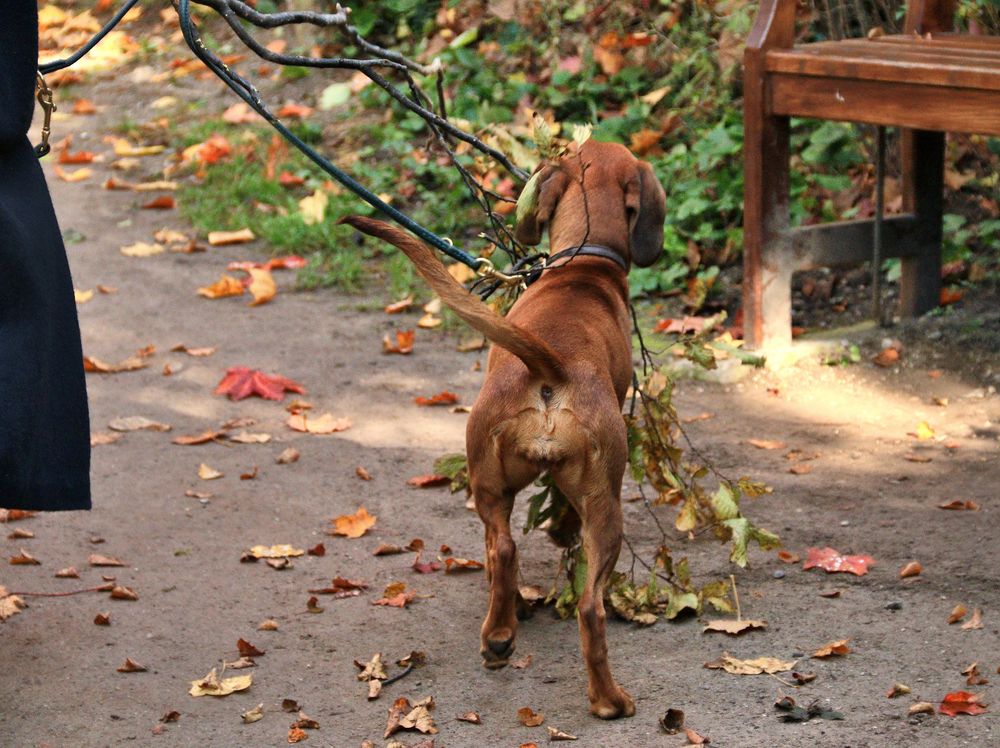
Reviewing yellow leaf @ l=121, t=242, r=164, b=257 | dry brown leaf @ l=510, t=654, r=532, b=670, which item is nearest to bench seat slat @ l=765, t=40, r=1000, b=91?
dry brown leaf @ l=510, t=654, r=532, b=670

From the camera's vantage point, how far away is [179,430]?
5711 millimetres

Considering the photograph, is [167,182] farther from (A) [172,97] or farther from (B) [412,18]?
(B) [412,18]

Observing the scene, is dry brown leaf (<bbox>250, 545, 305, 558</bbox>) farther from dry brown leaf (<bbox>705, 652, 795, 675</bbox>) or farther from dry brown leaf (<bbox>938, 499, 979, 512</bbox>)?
dry brown leaf (<bbox>938, 499, 979, 512</bbox>)

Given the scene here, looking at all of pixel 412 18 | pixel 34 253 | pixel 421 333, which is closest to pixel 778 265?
pixel 421 333

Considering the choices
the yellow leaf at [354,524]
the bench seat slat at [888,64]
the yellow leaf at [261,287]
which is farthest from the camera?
the yellow leaf at [261,287]

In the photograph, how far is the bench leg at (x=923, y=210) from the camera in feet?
20.7

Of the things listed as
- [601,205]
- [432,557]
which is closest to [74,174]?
[432,557]

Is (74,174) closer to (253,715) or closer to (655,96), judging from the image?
(655,96)

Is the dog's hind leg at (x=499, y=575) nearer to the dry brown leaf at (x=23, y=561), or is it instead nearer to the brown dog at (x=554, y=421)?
the brown dog at (x=554, y=421)

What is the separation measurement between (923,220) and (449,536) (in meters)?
3.00

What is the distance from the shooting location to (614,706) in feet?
11.0

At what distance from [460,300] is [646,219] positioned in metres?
1.08

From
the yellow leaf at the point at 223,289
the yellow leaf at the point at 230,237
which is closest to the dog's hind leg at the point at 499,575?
the yellow leaf at the point at 223,289

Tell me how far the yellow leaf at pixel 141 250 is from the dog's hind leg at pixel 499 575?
5.02m
